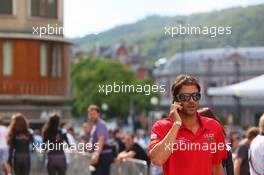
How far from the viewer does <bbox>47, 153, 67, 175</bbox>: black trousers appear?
1812 centimetres

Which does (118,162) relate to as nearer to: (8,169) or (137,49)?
(8,169)

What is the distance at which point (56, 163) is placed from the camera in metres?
18.1

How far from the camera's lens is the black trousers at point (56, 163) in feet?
59.5

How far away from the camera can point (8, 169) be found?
A: 58.5 ft

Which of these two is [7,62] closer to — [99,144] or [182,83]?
[99,144]

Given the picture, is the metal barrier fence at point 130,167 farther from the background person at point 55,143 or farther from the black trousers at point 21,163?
the black trousers at point 21,163

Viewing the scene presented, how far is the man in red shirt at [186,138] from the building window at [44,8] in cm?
3818

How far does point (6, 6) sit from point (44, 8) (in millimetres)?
1706

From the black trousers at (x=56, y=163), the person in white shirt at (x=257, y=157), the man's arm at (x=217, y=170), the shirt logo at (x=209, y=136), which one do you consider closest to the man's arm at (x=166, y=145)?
the shirt logo at (x=209, y=136)

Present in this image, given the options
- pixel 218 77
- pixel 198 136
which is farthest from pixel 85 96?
pixel 198 136

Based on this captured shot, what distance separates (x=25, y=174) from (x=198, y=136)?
11230 millimetres

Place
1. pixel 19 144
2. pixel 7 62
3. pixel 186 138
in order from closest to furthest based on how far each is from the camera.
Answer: pixel 186 138, pixel 19 144, pixel 7 62

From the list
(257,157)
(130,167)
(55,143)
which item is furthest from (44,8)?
(257,157)

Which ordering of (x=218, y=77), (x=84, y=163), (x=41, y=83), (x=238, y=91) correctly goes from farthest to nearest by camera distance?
1. (x=218, y=77)
2. (x=41, y=83)
3. (x=84, y=163)
4. (x=238, y=91)
